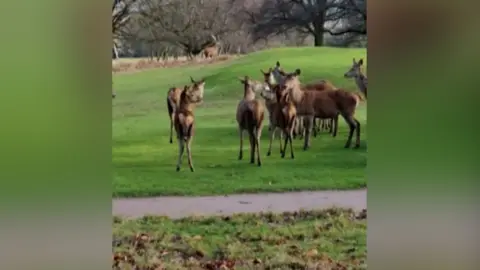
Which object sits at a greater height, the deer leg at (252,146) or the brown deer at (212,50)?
the brown deer at (212,50)

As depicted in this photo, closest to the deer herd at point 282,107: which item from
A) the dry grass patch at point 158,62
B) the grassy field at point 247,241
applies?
the dry grass patch at point 158,62

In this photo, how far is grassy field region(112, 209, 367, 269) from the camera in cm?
318

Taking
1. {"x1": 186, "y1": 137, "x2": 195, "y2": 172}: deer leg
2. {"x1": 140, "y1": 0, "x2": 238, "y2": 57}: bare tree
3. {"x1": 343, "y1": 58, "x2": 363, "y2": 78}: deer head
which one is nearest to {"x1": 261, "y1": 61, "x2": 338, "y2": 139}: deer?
A: {"x1": 343, "y1": 58, "x2": 363, "y2": 78}: deer head

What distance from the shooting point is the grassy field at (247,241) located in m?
3.18

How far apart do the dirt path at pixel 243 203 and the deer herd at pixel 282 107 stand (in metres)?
0.19

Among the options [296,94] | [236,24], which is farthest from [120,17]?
[296,94]

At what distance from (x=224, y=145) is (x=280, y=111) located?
0.36 metres

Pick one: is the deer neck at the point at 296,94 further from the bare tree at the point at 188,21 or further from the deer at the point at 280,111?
the bare tree at the point at 188,21

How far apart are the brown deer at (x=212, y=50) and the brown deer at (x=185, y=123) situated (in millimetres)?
224

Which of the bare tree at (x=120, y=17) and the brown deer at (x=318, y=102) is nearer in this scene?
the bare tree at (x=120, y=17)

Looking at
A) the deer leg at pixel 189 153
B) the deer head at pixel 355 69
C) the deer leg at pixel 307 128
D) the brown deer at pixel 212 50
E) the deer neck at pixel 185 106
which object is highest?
the brown deer at pixel 212 50

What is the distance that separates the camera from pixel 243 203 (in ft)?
10.5
